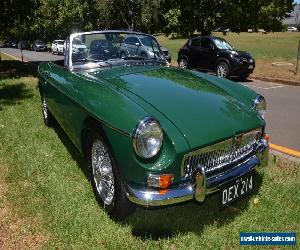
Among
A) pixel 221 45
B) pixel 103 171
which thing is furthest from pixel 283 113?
pixel 221 45

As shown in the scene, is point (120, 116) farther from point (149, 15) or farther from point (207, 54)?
point (149, 15)

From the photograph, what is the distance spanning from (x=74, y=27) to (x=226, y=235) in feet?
151

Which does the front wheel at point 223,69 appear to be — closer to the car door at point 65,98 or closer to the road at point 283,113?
the road at point 283,113

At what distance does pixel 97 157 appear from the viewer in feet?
12.5

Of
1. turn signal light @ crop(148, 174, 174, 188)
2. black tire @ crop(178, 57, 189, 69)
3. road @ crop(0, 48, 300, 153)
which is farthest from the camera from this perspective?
black tire @ crop(178, 57, 189, 69)

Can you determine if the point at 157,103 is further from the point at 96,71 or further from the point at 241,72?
the point at 241,72

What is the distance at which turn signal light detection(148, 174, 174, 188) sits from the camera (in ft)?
9.96

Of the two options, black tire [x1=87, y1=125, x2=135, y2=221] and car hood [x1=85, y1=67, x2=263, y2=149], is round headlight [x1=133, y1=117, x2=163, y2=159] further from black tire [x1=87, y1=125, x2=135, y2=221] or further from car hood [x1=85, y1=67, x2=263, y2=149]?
black tire [x1=87, y1=125, x2=135, y2=221]

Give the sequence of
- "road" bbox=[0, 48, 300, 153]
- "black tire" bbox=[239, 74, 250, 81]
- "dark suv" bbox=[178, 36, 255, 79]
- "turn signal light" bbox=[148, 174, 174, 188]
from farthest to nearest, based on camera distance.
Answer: "black tire" bbox=[239, 74, 250, 81], "dark suv" bbox=[178, 36, 255, 79], "road" bbox=[0, 48, 300, 153], "turn signal light" bbox=[148, 174, 174, 188]

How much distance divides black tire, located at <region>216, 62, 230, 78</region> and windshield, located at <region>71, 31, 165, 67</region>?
8.43 metres

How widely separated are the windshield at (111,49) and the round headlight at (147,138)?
6.47ft

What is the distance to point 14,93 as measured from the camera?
965cm

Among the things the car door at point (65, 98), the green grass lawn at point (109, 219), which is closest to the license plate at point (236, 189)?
the green grass lawn at point (109, 219)

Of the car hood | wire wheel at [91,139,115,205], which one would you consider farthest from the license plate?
wire wheel at [91,139,115,205]
